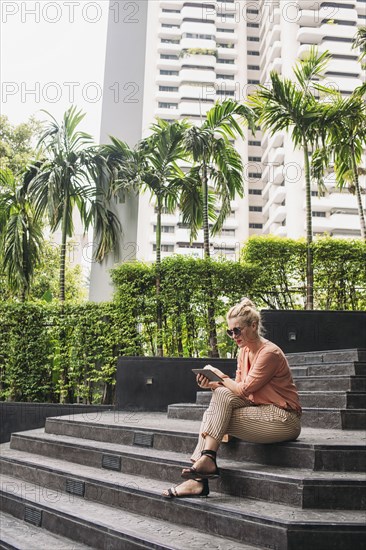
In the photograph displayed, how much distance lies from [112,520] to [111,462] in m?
1.02

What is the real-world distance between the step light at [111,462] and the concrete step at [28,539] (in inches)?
30.9

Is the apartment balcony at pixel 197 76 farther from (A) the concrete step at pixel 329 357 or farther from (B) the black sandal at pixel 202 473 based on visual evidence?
(B) the black sandal at pixel 202 473

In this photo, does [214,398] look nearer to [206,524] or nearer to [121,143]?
[206,524]

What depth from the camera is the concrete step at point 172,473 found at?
2938 mm

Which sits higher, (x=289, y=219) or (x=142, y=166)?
(x=289, y=219)

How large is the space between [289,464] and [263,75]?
5898cm

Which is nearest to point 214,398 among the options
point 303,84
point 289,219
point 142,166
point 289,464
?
point 289,464

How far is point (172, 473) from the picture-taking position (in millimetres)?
3779

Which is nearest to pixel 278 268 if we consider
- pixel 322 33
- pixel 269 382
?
pixel 269 382

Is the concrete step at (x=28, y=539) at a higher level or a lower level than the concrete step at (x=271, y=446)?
lower

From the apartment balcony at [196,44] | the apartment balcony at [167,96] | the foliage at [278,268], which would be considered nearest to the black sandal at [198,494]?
the foliage at [278,268]

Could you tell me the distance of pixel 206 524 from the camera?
3057 millimetres

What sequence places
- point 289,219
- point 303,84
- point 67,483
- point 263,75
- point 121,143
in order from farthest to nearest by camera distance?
1. point 263,75
2. point 289,219
3. point 121,143
4. point 303,84
5. point 67,483

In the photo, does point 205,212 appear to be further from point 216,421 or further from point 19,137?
point 19,137
